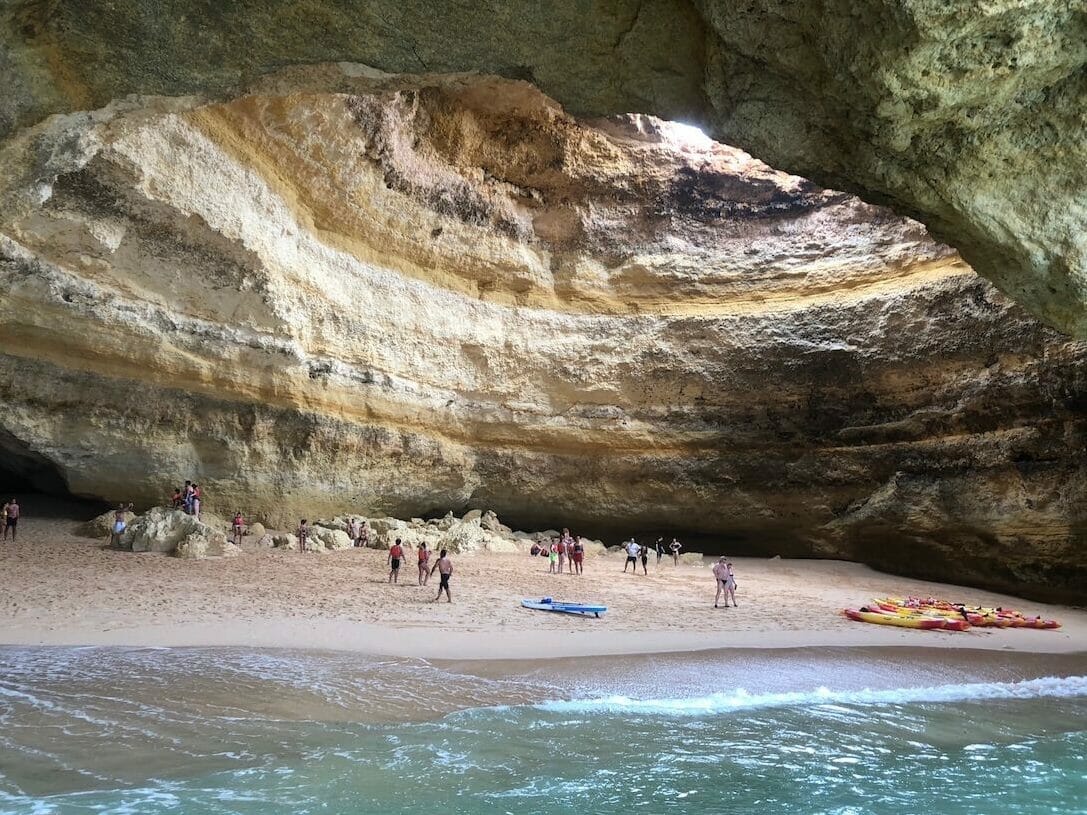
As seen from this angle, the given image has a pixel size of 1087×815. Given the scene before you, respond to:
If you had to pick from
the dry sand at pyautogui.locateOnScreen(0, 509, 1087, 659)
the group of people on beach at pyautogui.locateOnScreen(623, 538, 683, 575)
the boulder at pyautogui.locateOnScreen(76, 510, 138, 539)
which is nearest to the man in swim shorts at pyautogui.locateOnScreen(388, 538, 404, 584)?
the dry sand at pyautogui.locateOnScreen(0, 509, 1087, 659)

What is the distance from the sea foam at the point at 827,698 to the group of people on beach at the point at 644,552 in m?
8.34

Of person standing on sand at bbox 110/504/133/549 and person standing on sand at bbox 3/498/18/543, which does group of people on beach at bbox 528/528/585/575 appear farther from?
person standing on sand at bbox 3/498/18/543

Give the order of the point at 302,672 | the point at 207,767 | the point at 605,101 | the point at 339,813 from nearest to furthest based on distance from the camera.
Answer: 1. the point at 339,813
2. the point at 207,767
3. the point at 605,101
4. the point at 302,672

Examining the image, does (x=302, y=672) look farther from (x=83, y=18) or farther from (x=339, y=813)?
(x=83, y=18)

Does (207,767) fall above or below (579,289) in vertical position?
below

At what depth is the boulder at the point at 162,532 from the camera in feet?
42.9

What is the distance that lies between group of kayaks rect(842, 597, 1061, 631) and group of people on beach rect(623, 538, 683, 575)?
510 centimetres

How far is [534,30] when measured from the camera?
579cm

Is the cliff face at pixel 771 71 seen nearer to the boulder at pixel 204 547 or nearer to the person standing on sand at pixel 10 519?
the boulder at pixel 204 547

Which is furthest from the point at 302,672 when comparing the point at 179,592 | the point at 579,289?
the point at 579,289

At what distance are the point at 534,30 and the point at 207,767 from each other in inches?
241

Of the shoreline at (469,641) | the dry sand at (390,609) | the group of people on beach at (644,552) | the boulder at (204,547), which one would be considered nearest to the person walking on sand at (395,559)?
the dry sand at (390,609)

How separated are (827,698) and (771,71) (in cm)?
627

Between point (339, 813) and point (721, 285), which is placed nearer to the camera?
point (339, 813)
